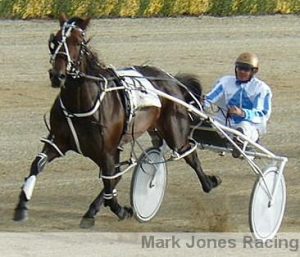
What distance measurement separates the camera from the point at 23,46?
20.3 m

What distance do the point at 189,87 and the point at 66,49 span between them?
1.79 metres

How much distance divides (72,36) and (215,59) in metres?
11.7

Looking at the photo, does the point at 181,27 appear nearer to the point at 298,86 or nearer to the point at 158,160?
the point at 298,86

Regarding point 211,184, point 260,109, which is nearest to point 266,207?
point 260,109

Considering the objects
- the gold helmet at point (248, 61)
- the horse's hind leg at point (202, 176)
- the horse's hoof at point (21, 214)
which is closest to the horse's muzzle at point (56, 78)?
the horse's hoof at point (21, 214)

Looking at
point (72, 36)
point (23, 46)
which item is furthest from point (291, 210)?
point (23, 46)

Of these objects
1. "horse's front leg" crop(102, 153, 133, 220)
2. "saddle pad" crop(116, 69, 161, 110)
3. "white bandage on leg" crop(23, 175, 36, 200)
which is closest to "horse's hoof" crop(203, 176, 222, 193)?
"saddle pad" crop(116, 69, 161, 110)

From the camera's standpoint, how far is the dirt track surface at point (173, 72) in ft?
28.3

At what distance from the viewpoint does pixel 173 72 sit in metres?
17.5

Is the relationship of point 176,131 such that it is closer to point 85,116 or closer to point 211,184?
point 211,184

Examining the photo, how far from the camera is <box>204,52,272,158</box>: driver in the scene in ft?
27.3

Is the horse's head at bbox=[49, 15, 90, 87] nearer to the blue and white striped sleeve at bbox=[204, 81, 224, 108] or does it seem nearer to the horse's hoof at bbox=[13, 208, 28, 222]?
the horse's hoof at bbox=[13, 208, 28, 222]

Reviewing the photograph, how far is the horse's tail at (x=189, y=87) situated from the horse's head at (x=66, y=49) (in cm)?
136

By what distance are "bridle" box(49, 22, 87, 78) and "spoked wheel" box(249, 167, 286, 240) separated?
1508 mm
